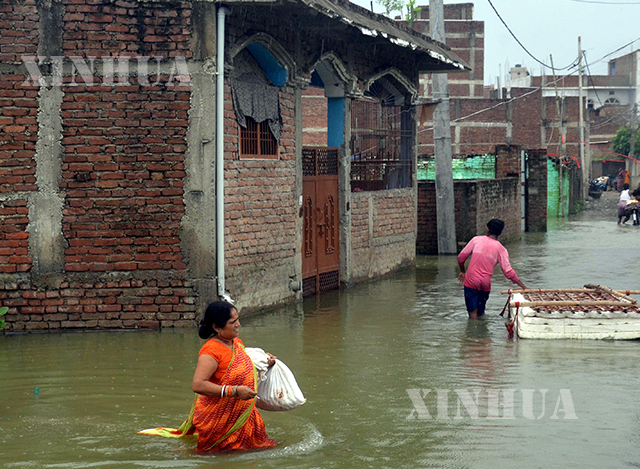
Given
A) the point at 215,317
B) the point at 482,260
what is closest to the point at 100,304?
the point at 482,260

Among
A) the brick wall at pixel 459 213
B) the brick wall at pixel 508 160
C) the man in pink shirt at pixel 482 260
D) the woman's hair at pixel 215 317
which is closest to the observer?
the woman's hair at pixel 215 317

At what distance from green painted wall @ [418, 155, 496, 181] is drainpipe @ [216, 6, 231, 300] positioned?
2286cm

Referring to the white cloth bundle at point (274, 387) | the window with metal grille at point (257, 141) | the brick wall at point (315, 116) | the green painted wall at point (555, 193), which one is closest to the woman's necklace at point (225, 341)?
the white cloth bundle at point (274, 387)

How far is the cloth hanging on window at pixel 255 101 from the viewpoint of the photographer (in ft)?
35.7

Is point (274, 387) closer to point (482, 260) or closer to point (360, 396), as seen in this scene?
point (360, 396)

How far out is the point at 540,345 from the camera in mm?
9367

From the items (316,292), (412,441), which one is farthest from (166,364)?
(316,292)

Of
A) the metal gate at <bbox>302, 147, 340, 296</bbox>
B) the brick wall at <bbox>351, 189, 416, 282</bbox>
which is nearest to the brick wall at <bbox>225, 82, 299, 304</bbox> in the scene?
the metal gate at <bbox>302, 147, 340, 296</bbox>

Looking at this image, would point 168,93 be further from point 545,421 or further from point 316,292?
point 545,421

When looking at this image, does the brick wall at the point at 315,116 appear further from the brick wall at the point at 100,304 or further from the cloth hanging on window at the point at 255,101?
the brick wall at the point at 100,304

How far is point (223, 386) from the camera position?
212 inches

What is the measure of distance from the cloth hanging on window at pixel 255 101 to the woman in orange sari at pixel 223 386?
565 cm

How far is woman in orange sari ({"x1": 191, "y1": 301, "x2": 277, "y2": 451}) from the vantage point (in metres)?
5.39

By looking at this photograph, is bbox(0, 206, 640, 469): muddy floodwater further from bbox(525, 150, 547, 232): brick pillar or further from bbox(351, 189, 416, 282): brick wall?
bbox(525, 150, 547, 232): brick pillar
